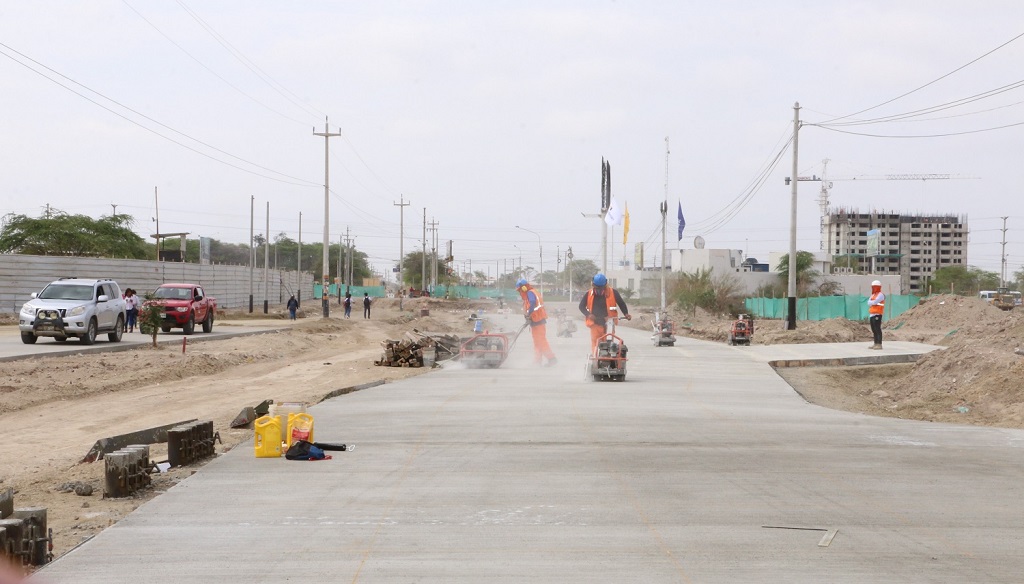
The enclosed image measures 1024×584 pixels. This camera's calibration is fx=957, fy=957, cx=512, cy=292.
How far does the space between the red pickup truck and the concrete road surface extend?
24.6 meters

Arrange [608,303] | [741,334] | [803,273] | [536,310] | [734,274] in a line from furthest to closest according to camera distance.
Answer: [803,273] → [734,274] → [741,334] → [536,310] → [608,303]

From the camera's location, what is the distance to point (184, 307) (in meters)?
36.8

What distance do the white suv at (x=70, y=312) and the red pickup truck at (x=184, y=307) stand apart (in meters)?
5.08


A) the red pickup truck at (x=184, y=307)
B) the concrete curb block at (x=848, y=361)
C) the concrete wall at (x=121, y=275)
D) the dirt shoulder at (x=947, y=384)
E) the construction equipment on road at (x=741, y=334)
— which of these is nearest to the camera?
the dirt shoulder at (x=947, y=384)

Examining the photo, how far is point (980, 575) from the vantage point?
617 cm

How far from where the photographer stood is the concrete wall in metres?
45.4

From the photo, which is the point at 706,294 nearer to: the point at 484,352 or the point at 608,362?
the point at 484,352

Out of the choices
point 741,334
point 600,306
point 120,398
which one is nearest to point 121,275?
point 741,334

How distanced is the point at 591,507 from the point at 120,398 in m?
14.4

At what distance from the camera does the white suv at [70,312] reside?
92.4ft

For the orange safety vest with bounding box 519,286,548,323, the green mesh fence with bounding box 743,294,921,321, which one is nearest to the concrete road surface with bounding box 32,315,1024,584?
the orange safety vest with bounding box 519,286,548,323

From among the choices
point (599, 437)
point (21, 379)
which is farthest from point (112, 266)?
point (599, 437)

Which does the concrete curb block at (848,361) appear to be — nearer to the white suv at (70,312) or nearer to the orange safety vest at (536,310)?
the orange safety vest at (536,310)

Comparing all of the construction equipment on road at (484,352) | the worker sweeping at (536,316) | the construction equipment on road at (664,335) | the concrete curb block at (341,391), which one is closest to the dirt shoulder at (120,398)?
the concrete curb block at (341,391)
